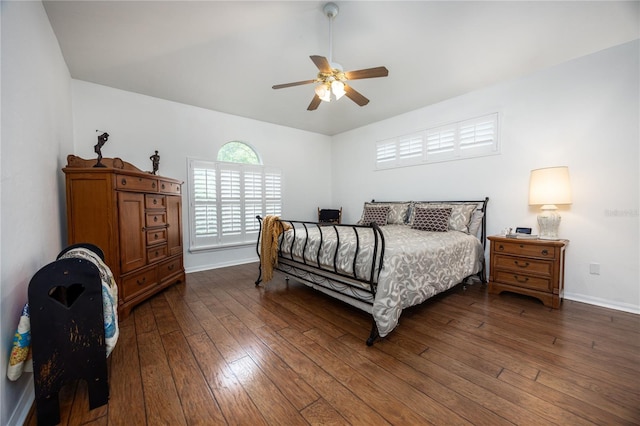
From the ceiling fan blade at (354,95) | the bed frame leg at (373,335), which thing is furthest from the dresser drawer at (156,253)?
the ceiling fan blade at (354,95)

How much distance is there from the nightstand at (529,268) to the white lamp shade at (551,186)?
446 mm

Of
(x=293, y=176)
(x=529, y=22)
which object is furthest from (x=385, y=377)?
(x=293, y=176)

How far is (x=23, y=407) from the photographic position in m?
1.30

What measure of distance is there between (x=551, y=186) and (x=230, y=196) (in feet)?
14.4

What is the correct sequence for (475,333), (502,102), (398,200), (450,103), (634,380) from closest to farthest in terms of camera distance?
1. (634,380)
2. (475,333)
3. (502,102)
4. (450,103)
5. (398,200)

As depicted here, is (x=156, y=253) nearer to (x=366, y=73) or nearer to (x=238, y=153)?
(x=238, y=153)

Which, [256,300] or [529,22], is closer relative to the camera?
[529,22]

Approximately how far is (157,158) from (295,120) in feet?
7.89

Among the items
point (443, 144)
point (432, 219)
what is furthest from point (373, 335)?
point (443, 144)

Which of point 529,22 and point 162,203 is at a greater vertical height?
point 529,22

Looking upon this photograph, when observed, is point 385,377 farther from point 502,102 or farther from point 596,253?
point 502,102

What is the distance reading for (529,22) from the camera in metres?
2.18

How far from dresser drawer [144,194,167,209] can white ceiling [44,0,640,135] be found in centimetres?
151

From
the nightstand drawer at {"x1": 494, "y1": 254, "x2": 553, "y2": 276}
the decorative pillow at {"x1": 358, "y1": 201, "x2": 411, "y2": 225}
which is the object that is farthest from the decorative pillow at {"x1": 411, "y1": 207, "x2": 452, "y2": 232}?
the nightstand drawer at {"x1": 494, "y1": 254, "x2": 553, "y2": 276}
